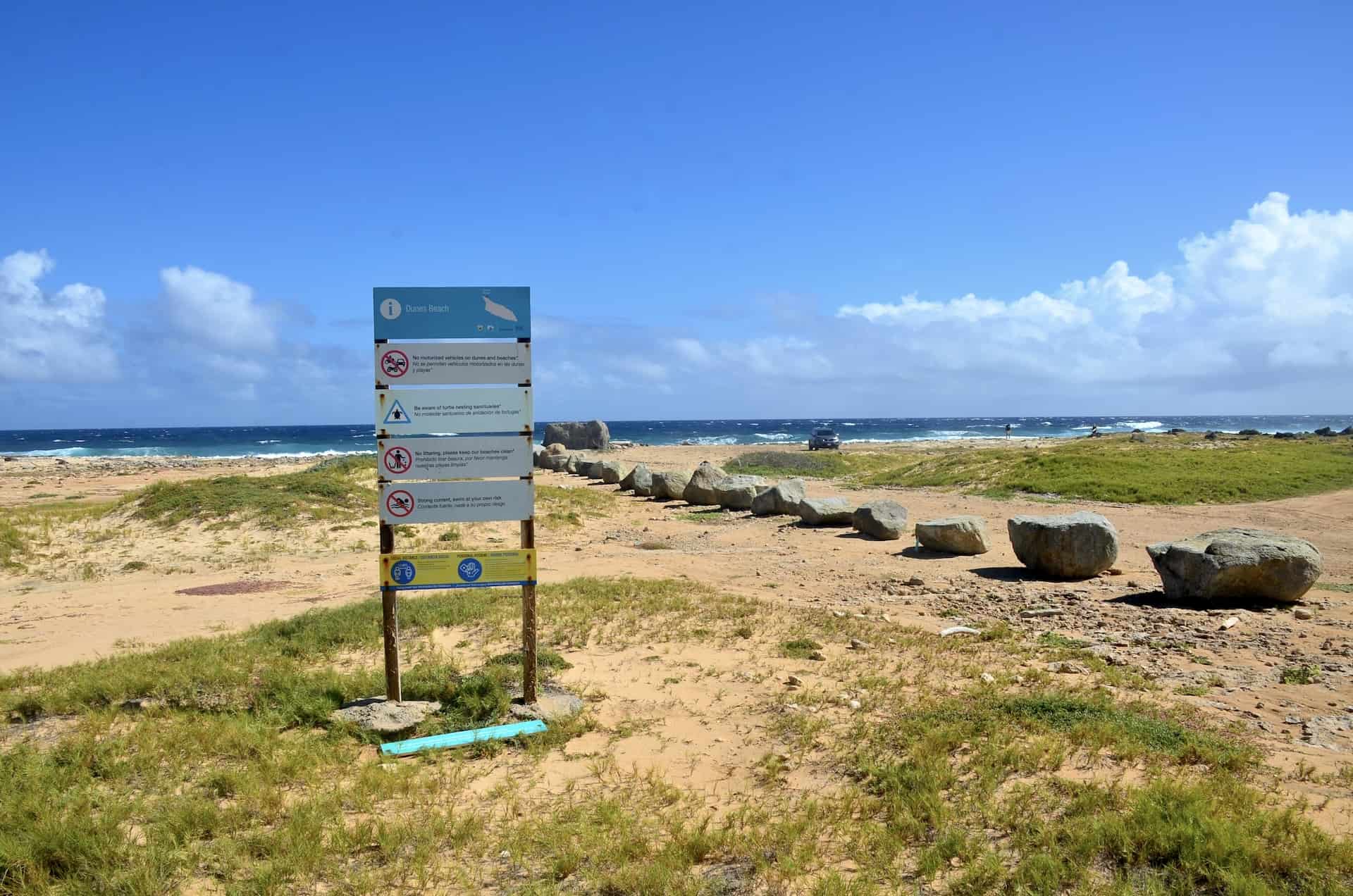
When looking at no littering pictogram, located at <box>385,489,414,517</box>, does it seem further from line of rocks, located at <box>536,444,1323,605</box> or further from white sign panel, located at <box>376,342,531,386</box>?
line of rocks, located at <box>536,444,1323,605</box>

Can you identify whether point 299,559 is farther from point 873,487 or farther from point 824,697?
point 873,487

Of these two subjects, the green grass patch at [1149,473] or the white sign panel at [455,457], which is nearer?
the white sign panel at [455,457]

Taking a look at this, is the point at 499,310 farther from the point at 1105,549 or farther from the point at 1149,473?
the point at 1149,473

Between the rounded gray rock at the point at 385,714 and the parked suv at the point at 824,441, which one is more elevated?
the parked suv at the point at 824,441

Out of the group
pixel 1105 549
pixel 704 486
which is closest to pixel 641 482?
pixel 704 486

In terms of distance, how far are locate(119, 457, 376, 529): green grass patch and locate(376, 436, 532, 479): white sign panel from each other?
542 inches

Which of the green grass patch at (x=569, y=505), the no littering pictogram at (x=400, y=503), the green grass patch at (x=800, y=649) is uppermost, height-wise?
the no littering pictogram at (x=400, y=503)

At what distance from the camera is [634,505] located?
26.2 m

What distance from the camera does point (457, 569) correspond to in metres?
7.32

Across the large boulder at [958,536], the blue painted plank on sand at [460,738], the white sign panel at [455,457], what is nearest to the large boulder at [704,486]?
the large boulder at [958,536]

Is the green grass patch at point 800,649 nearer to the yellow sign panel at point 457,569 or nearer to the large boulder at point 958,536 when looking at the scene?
the yellow sign panel at point 457,569

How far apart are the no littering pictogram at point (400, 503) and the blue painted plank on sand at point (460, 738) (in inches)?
76.9

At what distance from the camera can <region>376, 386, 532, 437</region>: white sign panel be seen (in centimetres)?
713

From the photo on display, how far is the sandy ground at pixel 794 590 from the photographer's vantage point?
293 inches
